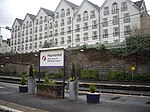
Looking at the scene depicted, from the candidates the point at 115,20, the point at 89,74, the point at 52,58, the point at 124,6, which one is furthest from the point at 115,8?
the point at 52,58

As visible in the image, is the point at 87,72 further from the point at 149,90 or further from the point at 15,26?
the point at 15,26

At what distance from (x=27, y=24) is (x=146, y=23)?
39.6 meters

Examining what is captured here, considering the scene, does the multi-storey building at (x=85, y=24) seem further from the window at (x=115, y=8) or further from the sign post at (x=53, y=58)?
the sign post at (x=53, y=58)

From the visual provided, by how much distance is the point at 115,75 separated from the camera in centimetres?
2525

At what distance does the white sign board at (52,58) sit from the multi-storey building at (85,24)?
22.1 metres

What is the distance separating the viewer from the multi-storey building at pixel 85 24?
42.8m

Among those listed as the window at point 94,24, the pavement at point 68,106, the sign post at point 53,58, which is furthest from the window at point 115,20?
the pavement at point 68,106

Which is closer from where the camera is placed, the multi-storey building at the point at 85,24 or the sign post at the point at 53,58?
the sign post at the point at 53,58

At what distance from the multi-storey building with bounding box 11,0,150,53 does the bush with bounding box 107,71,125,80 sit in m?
9.85

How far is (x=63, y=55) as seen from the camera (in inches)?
510

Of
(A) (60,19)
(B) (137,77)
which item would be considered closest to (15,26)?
(A) (60,19)

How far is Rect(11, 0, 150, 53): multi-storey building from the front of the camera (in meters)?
42.8

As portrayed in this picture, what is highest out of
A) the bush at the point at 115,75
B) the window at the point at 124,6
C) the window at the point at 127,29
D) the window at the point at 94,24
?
the window at the point at 124,6

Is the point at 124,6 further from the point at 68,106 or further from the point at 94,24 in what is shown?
the point at 68,106
